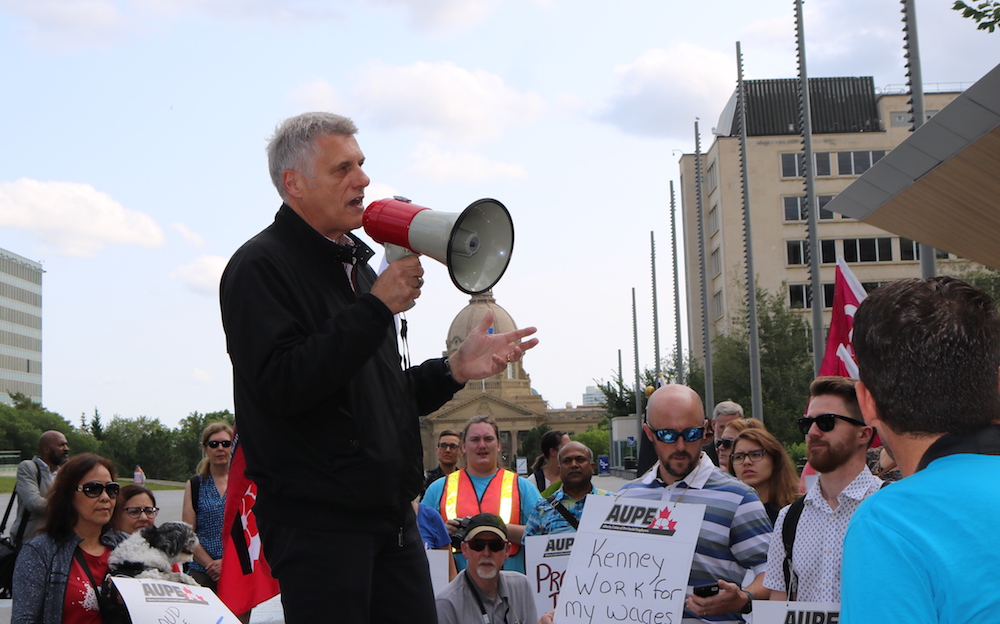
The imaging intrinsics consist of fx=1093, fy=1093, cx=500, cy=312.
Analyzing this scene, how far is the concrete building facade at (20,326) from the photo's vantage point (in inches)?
5094

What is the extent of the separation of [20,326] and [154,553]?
14003 cm

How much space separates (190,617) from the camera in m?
4.55

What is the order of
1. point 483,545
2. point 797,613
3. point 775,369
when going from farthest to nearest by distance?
point 775,369 → point 483,545 → point 797,613

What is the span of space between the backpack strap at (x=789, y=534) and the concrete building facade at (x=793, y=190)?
55035 millimetres

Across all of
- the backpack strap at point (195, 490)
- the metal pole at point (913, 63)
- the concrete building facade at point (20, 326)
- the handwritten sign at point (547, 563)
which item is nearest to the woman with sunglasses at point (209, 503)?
the backpack strap at point (195, 490)

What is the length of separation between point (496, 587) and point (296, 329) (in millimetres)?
4410

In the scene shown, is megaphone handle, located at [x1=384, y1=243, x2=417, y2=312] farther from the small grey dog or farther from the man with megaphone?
the small grey dog

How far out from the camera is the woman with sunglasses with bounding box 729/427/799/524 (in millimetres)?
7324

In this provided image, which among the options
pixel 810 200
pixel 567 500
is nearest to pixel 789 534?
pixel 567 500

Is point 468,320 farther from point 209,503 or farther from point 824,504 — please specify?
point 824,504

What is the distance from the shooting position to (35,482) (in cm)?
1081

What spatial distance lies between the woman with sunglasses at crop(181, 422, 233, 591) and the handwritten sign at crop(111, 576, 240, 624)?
150 inches

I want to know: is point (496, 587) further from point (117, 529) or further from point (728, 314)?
point (728, 314)

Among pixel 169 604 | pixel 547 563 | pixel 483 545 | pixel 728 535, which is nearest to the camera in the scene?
pixel 169 604
